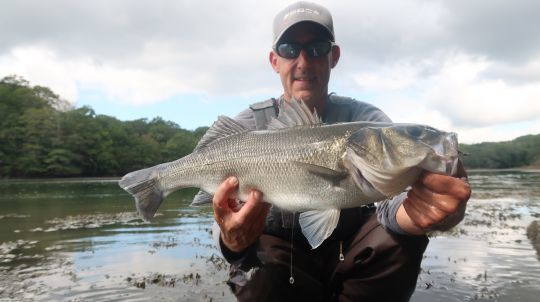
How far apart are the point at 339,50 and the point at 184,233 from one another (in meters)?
11.6

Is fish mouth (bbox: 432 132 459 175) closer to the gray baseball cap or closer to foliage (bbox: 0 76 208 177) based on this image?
the gray baseball cap

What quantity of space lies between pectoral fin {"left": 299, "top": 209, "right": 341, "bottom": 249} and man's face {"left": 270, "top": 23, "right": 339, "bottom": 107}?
1.44 meters

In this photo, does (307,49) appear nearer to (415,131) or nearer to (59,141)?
(415,131)

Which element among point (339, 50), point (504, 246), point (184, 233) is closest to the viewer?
point (339, 50)

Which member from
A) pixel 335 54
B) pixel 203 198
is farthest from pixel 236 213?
pixel 335 54

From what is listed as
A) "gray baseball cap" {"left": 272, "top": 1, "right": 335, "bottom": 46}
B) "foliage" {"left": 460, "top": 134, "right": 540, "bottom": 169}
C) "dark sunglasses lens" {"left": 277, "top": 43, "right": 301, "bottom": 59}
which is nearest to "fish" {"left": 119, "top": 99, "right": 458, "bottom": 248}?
"dark sunglasses lens" {"left": 277, "top": 43, "right": 301, "bottom": 59}

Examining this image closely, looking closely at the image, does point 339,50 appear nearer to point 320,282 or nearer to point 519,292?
point 320,282

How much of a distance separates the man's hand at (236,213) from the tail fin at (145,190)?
28.6 inches

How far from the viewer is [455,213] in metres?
2.85

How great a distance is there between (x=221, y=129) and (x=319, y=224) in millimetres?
1328

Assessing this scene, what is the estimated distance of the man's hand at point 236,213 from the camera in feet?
11.6

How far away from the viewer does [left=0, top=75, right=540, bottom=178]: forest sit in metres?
76.6

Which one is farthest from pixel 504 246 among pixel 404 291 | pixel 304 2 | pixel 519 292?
pixel 304 2

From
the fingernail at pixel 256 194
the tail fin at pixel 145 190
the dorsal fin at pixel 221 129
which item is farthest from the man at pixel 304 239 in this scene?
the tail fin at pixel 145 190
